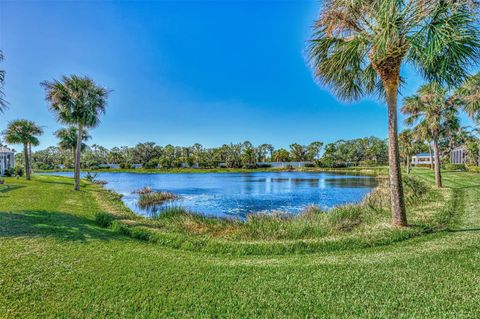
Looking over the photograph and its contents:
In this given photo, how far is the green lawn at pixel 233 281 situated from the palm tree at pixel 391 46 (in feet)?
9.54

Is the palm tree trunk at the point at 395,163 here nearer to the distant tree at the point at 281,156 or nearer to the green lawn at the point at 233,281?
the green lawn at the point at 233,281

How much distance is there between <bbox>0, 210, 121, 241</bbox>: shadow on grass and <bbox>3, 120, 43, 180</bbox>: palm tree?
19.7 meters

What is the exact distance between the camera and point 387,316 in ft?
9.14

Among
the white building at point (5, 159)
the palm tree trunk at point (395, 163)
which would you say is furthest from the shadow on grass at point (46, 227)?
the white building at point (5, 159)

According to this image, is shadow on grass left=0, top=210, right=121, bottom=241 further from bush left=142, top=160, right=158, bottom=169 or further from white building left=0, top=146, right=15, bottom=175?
bush left=142, top=160, right=158, bottom=169

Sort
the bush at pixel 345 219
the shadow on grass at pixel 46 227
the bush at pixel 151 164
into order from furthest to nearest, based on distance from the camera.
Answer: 1. the bush at pixel 151 164
2. the bush at pixel 345 219
3. the shadow on grass at pixel 46 227

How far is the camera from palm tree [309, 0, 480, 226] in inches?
201

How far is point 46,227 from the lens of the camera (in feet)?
21.5

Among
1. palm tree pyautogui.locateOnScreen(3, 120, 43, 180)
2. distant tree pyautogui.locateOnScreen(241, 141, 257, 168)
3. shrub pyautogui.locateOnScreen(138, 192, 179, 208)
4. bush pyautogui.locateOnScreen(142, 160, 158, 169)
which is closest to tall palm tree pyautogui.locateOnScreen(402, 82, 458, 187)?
shrub pyautogui.locateOnScreen(138, 192, 179, 208)

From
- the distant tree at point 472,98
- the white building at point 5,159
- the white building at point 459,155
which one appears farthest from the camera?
the white building at point 459,155

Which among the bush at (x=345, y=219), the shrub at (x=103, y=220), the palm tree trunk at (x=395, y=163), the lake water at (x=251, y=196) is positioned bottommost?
the lake water at (x=251, y=196)

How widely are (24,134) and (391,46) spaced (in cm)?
3022

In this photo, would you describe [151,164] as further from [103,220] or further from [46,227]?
[46,227]

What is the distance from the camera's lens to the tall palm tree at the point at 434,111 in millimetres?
15945
